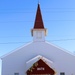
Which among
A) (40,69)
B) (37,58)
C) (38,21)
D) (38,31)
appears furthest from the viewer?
(38,21)

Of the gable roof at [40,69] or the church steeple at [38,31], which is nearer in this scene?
the gable roof at [40,69]

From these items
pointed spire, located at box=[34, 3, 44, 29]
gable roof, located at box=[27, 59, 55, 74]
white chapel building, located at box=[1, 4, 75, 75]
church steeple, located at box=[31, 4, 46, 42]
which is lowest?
gable roof, located at box=[27, 59, 55, 74]

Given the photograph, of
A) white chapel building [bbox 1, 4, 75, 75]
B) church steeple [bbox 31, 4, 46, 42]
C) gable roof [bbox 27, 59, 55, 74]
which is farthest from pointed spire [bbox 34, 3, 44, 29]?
gable roof [bbox 27, 59, 55, 74]

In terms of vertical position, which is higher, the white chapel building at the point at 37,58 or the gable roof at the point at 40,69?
the white chapel building at the point at 37,58

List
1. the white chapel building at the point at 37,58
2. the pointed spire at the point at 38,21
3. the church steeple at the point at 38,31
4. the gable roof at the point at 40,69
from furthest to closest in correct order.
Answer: the pointed spire at the point at 38,21 < the church steeple at the point at 38,31 < the white chapel building at the point at 37,58 < the gable roof at the point at 40,69

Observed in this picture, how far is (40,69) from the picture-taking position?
30531 millimetres

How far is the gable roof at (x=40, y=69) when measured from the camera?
99.8 ft

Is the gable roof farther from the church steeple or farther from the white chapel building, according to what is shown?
the church steeple

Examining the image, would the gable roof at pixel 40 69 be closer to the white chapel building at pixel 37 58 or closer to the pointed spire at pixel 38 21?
the white chapel building at pixel 37 58

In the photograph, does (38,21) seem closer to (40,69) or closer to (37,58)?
(37,58)

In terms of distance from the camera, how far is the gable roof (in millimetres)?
30406

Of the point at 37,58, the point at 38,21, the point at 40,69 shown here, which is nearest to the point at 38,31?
the point at 38,21

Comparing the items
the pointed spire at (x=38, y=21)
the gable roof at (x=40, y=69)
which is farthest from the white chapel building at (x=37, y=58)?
the pointed spire at (x=38, y=21)

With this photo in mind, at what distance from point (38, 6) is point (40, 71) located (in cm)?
1109
